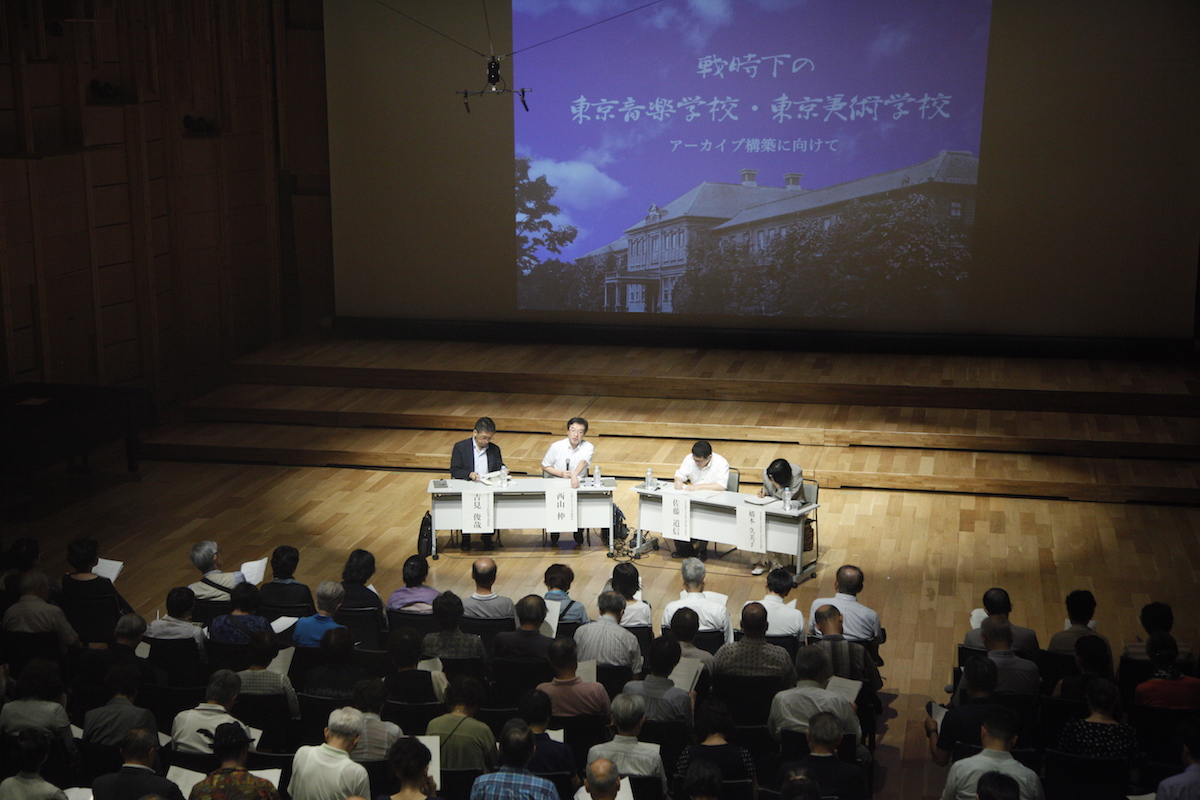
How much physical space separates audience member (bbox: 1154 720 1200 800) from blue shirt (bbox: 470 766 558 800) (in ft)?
6.56

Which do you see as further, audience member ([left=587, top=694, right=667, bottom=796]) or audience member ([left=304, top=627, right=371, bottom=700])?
audience member ([left=304, top=627, right=371, bottom=700])

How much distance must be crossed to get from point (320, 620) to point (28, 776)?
153 cm

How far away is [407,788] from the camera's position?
390 centimetres

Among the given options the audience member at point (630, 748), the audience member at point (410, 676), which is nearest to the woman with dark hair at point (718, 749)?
the audience member at point (630, 748)

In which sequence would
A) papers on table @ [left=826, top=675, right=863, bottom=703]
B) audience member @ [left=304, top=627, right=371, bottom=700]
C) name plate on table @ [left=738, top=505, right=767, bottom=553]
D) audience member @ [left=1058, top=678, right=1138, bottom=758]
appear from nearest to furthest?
audience member @ [left=1058, top=678, right=1138, bottom=758] < audience member @ [left=304, top=627, right=371, bottom=700] < papers on table @ [left=826, top=675, right=863, bottom=703] < name plate on table @ [left=738, top=505, right=767, bottom=553]

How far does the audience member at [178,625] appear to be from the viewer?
5316mm

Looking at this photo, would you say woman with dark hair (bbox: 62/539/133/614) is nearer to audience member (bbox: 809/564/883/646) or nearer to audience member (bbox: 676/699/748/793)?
audience member (bbox: 676/699/748/793)

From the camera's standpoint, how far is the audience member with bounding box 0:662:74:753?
4484mm

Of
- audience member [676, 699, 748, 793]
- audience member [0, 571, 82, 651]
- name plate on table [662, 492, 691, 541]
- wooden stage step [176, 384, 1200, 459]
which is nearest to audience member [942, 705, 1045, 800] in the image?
audience member [676, 699, 748, 793]

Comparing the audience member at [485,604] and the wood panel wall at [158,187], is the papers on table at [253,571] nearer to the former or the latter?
the audience member at [485,604]

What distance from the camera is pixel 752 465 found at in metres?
9.31

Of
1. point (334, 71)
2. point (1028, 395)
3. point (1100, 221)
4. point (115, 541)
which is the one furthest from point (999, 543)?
point (334, 71)

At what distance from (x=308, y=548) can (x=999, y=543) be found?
15.3 ft

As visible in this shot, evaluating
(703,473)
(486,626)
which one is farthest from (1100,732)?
(703,473)
